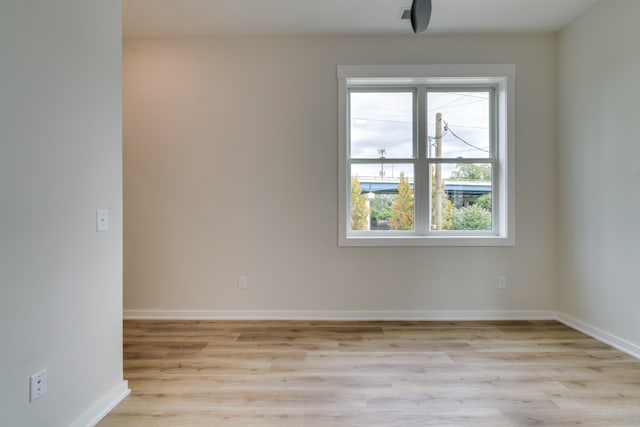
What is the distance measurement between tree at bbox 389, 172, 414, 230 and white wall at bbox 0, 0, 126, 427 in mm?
2579

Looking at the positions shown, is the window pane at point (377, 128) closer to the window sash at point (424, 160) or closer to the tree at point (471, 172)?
the window sash at point (424, 160)

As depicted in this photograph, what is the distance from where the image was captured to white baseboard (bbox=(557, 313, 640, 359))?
8.80 ft

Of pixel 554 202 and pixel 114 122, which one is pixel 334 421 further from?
pixel 554 202

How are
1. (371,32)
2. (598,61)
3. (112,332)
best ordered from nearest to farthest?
(112,332), (598,61), (371,32)

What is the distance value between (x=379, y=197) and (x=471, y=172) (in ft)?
3.32

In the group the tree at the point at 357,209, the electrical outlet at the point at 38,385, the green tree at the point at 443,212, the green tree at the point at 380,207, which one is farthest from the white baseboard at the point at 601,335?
the electrical outlet at the point at 38,385

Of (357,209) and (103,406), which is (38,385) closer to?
(103,406)

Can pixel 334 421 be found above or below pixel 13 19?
below

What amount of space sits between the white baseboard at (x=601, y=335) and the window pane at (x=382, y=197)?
170 cm

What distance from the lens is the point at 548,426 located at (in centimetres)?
183

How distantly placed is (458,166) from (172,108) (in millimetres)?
3026

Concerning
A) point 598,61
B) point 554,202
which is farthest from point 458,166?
point 598,61

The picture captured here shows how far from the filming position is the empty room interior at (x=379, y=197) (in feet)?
8.78

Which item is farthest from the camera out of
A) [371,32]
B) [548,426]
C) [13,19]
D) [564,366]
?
[371,32]
